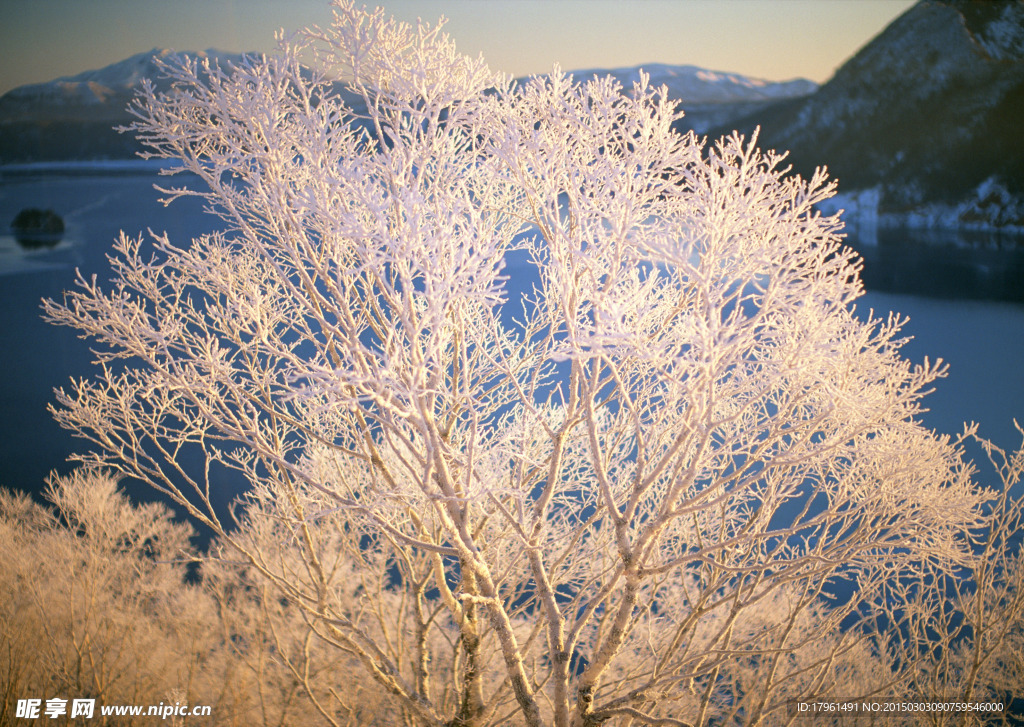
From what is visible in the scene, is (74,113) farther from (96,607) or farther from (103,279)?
(96,607)

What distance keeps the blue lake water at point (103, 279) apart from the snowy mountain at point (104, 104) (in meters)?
0.41

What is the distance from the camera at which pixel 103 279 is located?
9.44 metres

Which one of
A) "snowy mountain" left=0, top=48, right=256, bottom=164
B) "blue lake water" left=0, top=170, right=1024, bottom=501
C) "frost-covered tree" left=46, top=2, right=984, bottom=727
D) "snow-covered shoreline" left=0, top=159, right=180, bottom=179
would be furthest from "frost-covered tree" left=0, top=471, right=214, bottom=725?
"snowy mountain" left=0, top=48, right=256, bottom=164

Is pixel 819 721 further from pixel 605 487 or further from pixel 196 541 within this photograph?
pixel 196 541

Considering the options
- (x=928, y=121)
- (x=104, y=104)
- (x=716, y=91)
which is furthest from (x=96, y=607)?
(x=928, y=121)

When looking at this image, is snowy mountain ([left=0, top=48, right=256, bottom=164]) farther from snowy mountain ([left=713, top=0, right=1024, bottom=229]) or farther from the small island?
snowy mountain ([left=713, top=0, right=1024, bottom=229])

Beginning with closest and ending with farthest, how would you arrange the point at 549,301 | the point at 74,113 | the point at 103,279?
the point at 549,301 → the point at 74,113 → the point at 103,279

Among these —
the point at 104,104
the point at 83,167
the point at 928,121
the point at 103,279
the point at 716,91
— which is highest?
the point at 716,91

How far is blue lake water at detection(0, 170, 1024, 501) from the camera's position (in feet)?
27.4

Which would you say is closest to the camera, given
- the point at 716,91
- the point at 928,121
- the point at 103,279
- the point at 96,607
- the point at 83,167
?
the point at 96,607

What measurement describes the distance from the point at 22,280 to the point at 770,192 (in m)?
10.2

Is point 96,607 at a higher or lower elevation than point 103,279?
lower

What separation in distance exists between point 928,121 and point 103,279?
12569 mm

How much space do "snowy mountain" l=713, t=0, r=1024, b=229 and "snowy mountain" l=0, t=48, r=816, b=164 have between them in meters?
0.38
